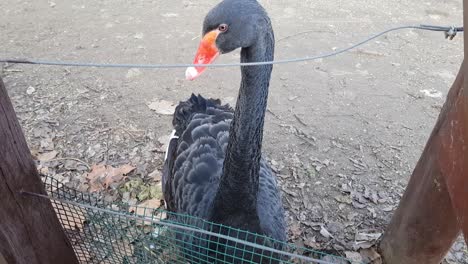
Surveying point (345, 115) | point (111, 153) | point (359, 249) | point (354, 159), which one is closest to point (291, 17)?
point (345, 115)

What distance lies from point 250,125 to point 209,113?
2.75 ft

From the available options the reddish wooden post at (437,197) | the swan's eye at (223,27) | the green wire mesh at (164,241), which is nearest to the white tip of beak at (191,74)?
the swan's eye at (223,27)

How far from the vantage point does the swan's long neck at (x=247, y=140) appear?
1533mm

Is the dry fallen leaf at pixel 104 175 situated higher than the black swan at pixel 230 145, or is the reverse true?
the black swan at pixel 230 145

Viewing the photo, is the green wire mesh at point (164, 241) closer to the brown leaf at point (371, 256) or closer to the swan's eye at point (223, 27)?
the brown leaf at point (371, 256)

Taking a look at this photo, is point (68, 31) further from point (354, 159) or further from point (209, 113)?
point (354, 159)

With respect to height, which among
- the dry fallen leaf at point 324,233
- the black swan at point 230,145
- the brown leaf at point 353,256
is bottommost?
the brown leaf at point 353,256

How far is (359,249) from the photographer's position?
2.23 metres

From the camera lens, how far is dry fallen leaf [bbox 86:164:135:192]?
253cm

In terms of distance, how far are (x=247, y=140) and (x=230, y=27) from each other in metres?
0.43

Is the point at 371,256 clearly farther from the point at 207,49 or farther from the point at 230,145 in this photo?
the point at 207,49

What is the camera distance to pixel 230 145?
1684 mm

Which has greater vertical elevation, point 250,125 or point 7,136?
point 7,136

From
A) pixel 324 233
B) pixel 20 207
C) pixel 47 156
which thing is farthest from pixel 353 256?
pixel 47 156
